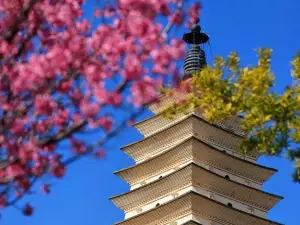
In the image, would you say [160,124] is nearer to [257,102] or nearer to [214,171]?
[214,171]

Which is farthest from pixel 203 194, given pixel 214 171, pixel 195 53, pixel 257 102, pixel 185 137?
pixel 257 102

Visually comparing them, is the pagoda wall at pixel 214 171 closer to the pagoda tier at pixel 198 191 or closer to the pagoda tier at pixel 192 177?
the pagoda tier at pixel 192 177

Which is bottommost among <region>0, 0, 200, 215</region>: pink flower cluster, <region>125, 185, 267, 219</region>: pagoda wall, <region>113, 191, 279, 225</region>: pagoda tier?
<region>0, 0, 200, 215</region>: pink flower cluster

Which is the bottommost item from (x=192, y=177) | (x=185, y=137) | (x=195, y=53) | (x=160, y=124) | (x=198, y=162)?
(x=192, y=177)

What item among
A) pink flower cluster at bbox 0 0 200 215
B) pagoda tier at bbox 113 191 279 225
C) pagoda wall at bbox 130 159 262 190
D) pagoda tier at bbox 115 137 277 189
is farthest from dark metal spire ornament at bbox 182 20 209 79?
pink flower cluster at bbox 0 0 200 215

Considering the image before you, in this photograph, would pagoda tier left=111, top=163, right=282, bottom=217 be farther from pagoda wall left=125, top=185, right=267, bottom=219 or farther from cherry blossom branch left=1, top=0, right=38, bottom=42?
cherry blossom branch left=1, top=0, right=38, bottom=42

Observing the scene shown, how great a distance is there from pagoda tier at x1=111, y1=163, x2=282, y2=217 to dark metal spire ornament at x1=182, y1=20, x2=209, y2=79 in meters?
6.42

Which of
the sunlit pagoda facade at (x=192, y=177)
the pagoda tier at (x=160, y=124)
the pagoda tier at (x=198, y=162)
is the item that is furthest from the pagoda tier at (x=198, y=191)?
the pagoda tier at (x=160, y=124)

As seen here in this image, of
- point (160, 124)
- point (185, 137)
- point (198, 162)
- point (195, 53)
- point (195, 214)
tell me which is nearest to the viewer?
point (195, 214)

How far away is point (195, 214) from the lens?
23.5 metres

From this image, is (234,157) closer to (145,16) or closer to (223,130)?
(223,130)

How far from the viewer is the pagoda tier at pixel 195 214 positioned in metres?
23.5

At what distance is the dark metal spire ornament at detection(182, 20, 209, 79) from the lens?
31219mm

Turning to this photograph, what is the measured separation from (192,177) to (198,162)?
4.19 ft
